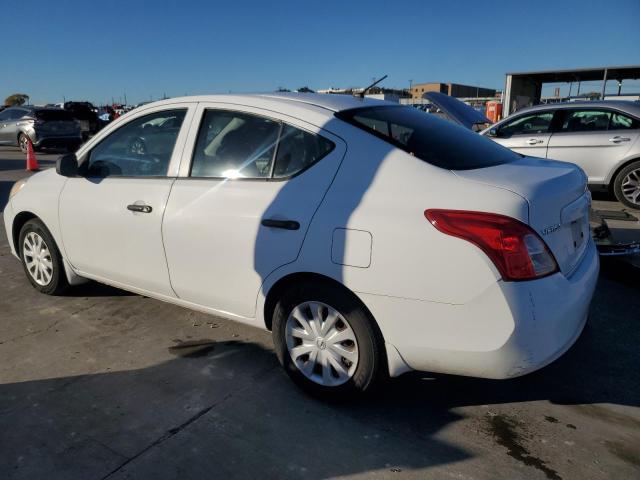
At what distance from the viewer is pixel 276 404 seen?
2.79 metres

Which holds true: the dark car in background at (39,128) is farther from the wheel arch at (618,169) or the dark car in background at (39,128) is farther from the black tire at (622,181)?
the black tire at (622,181)

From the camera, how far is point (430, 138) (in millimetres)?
2895

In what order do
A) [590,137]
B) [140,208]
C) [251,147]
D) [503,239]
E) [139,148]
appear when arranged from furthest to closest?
[590,137], [139,148], [140,208], [251,147], [503,239]

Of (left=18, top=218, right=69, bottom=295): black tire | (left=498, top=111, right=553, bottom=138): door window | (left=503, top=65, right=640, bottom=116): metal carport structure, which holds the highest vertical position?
(left=503, top=65, right=640, bottom=116): metal carport structure

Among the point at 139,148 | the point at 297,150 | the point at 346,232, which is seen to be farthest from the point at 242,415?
the point at 139,148

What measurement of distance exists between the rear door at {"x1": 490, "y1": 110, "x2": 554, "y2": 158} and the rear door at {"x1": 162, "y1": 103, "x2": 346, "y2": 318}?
6.39 m

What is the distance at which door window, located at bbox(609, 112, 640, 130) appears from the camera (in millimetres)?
7645

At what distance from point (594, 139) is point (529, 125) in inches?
39.8

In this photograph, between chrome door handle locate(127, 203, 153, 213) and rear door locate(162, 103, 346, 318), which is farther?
chrome door handle locate(127, 203, 153, 213)

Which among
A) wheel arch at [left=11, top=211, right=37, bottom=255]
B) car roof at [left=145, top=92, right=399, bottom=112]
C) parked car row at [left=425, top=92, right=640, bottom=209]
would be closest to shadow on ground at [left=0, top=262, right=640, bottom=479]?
car roof at [left=145, top=92, right=399, bottom=112]

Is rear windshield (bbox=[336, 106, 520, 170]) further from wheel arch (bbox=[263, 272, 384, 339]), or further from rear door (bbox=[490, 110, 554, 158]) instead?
rear door (bbox=[490, 110, 554, 158])

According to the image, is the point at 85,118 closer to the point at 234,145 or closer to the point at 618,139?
the point at 618,139

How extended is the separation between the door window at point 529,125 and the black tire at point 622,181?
129 cm

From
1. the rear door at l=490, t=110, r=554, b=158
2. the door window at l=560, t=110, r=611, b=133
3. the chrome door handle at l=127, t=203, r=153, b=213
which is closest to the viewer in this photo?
the chrome door handle at l=127, t=203, r=153, b=213
